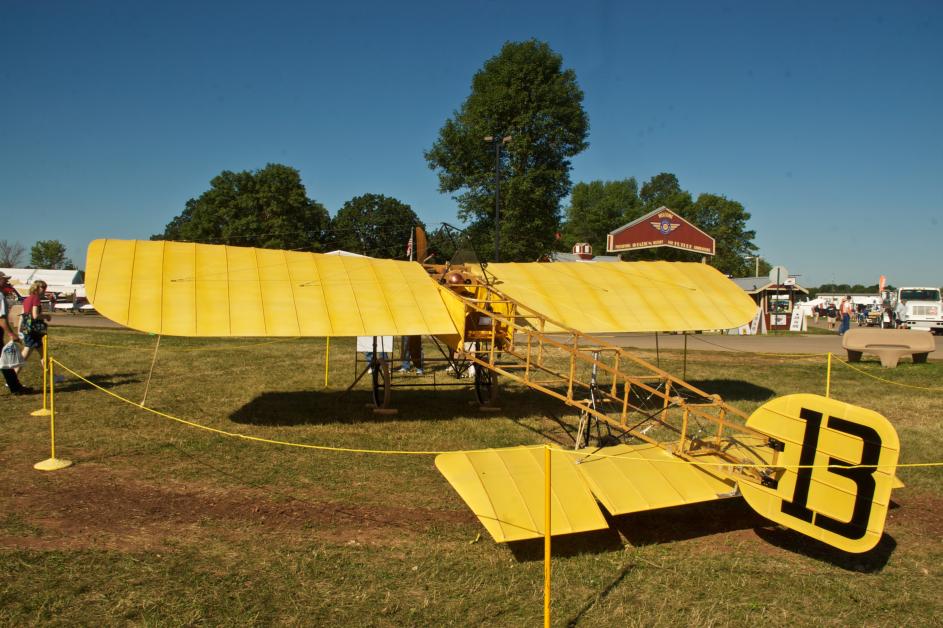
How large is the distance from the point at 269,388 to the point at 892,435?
10.8 metres

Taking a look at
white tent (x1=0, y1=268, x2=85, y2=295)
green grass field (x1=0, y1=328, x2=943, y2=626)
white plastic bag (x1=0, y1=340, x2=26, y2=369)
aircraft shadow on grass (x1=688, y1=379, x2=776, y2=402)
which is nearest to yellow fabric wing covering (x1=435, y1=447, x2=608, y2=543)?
green grass field (x1=0, y1=328, x2=943, y2=626)

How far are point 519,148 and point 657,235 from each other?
9.59m

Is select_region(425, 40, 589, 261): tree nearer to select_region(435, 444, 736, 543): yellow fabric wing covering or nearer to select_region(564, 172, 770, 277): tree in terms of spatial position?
select_region(435, 444, 736, 543): yellow fabric wing covering

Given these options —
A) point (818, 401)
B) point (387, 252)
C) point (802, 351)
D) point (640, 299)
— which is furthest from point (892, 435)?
point (387, 252)

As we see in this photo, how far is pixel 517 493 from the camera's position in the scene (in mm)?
4766

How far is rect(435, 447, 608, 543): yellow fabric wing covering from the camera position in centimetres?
445

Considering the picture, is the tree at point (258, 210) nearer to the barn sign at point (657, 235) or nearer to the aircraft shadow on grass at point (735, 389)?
the barn sign at point (657, 235)

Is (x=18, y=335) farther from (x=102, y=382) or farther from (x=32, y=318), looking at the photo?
(x=102, y=382)

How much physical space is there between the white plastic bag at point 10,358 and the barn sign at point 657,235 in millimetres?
29542

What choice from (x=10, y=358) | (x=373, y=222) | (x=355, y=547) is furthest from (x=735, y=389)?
(x=373, y=222)

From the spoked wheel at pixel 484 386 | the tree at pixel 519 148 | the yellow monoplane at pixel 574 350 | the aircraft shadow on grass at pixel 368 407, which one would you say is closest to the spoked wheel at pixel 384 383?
the yellow monoplane at pixel 574 350

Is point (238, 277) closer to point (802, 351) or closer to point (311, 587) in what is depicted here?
point (311, 587)

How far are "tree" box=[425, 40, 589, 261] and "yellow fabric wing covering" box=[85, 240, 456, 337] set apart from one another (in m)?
26.3

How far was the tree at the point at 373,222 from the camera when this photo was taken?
7656 centimetres
